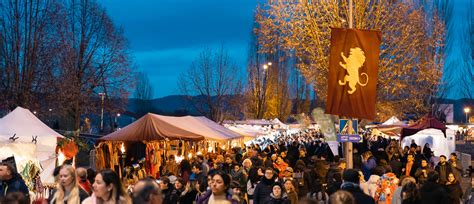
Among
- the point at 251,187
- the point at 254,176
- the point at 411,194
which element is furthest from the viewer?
the point at 251,187

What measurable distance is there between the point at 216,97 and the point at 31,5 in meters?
24.9

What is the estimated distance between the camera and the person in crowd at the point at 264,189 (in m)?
9.98

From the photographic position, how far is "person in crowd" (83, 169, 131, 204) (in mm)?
5773

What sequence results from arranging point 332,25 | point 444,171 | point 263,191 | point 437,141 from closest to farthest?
point 263,191, point 444,171, point 332,25, point 437,141

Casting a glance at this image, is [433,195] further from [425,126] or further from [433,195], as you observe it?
[425,126]

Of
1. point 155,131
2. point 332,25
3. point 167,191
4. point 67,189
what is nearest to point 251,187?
point 167,191

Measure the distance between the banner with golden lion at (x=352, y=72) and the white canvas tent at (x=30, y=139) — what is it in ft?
20.2

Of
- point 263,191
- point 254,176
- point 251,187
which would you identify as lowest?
point 251,187

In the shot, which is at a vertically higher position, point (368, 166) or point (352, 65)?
point (352, 65)

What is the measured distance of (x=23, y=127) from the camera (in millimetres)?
16328

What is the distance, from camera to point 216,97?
181 feet

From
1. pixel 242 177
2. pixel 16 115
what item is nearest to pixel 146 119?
pixel 16 115

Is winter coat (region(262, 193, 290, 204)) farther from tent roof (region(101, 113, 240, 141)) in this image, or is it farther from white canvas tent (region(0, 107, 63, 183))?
tent roof (region(101, 113, 240, 141))

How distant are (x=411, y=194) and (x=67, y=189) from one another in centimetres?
380
